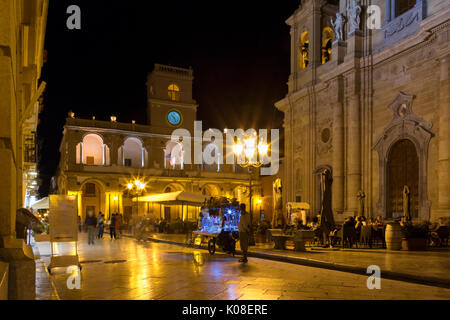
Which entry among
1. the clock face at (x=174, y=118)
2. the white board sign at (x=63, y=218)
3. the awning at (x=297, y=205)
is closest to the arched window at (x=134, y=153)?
the clock face at (x=174, y=118)

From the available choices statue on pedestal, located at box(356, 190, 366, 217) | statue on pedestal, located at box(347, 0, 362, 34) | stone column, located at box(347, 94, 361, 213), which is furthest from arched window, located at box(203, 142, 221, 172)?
statue on pedestal, located at box(356, 190, 366, 217)

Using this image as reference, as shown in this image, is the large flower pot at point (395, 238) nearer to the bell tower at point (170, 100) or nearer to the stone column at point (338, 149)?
the stone column at point (338, 149)

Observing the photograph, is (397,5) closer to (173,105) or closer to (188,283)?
(188,283)

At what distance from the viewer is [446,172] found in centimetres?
1781

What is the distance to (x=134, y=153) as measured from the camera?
47844 millimetres

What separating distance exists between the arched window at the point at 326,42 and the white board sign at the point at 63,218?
23.2 meters

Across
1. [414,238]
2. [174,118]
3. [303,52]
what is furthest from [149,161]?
[414,238]

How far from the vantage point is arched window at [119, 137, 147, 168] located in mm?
47031

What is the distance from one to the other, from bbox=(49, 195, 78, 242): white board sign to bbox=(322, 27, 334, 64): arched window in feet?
76.1

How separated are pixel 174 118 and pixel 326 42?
77.2 feet

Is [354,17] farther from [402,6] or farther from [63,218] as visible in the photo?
[63,218]

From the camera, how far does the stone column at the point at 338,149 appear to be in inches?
953

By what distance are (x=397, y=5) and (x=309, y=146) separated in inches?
390

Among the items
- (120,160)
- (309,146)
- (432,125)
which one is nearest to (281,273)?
(432,125)
